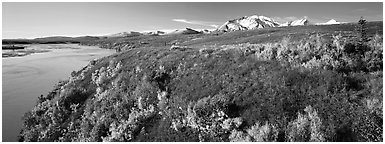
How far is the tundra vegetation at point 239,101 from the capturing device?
34.1 feet

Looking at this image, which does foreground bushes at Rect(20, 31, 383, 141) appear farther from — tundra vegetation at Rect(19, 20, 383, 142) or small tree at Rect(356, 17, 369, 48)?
small tree at Rect(356, 17, 369, 48)

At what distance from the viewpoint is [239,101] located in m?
12.3

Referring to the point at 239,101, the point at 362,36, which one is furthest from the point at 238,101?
the point at 362,36

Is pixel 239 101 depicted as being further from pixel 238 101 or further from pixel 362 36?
pixel 362 36

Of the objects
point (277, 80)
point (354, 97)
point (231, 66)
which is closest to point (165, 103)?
point (231, 66)

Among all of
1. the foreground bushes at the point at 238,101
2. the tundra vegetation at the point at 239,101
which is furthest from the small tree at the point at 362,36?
the foreground bushes at the point at 238,101

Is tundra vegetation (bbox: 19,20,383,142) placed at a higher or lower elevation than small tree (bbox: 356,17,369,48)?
lower

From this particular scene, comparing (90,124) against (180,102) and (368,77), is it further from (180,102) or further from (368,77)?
(368,77)

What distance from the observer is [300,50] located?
14547mm

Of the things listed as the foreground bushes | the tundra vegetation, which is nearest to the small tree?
the tundra vegetation

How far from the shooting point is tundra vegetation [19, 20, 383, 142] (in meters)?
10.4

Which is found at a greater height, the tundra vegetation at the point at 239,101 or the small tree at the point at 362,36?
the small tree at the point at 362,36

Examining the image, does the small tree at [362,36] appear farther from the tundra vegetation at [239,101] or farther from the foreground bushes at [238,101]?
the foreground bushes at [238,101]

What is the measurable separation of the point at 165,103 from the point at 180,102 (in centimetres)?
79
